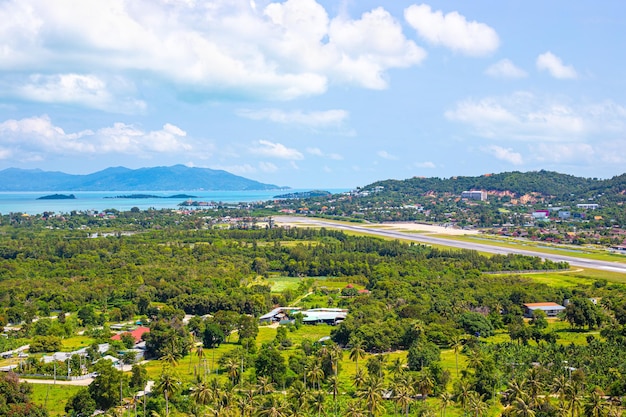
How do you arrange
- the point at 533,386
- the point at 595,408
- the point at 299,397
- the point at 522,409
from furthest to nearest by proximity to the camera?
the point at 299,397
the point at 533,386
the point at 595,408
the point at 522,409

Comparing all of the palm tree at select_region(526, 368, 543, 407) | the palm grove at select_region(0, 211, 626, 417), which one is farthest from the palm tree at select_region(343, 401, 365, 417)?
the palm tree at select_region(526, 368, 543, 407)

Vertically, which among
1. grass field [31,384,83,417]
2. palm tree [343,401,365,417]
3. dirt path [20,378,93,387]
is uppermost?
palm tree [343,401,365,417]

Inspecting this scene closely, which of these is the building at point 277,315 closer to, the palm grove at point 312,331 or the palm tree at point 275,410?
the palm grove at point 312,331

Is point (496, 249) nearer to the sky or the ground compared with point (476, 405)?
nearer to the sky

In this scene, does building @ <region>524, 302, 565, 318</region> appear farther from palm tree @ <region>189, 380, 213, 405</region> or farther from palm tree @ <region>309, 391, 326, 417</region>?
palm tree @ <region>189, 380, 213, 405</region>

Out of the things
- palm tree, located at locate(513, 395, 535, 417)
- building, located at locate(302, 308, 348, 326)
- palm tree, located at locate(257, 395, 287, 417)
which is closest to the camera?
palm tree, located at locate(513, 395, 535, 417)

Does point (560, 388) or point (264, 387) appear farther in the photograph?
point (264, 387)

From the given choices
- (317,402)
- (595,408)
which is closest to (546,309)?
(595,408)

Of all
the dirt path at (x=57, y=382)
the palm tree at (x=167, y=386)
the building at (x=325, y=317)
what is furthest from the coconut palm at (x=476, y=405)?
the building at (x=325, y=317)

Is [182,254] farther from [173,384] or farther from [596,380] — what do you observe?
[596,380]

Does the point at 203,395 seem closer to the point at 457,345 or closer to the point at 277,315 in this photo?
the point at 457,345
